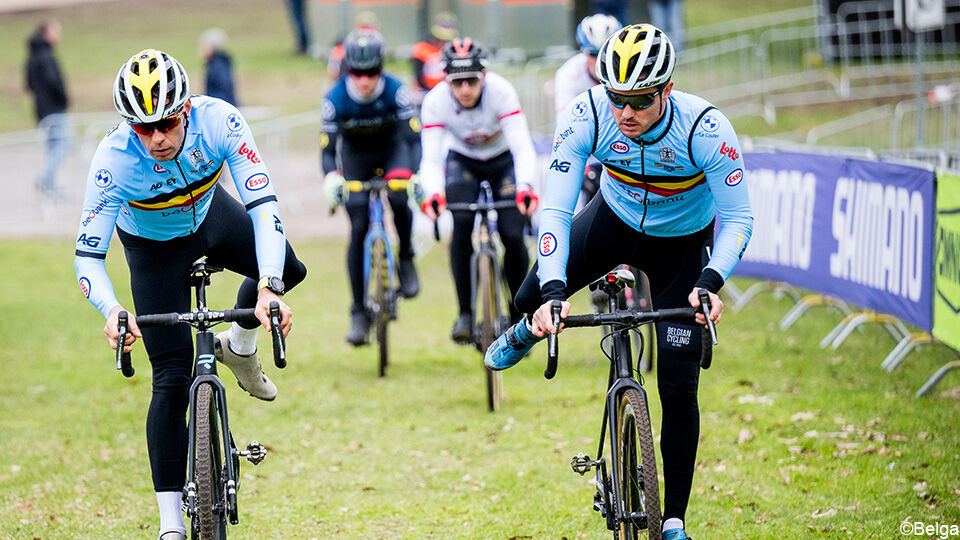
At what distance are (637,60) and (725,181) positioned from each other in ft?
2.38

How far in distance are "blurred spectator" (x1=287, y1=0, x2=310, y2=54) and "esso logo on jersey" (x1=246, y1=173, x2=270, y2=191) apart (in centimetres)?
2493

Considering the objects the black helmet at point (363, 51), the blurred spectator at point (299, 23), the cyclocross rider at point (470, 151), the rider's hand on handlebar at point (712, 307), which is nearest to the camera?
the rider's hand on handlebar at point (712, 307)

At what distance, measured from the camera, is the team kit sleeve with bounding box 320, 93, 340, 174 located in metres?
9.98

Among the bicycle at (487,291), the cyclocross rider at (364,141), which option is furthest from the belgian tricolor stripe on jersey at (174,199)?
the cyclocross rider at (364,141)

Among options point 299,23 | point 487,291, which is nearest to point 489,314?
point 487,291

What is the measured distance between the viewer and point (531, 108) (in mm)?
18344

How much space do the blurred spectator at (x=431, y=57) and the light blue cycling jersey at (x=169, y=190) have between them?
31.2 ft

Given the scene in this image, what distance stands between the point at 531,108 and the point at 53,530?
500 inches

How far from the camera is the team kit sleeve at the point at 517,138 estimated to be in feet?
28.8

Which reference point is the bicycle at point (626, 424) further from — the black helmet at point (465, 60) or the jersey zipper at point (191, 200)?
the black helmet at point (465, 60)

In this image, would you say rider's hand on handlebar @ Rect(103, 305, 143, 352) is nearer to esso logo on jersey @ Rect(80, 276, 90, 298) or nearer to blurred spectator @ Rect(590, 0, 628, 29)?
esso logo on jersey @ Rect(80, 276, 90, 298)

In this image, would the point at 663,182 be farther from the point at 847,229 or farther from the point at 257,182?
the point at 847,229

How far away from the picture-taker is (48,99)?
64.6 ft

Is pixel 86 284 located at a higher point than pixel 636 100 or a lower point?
lower
